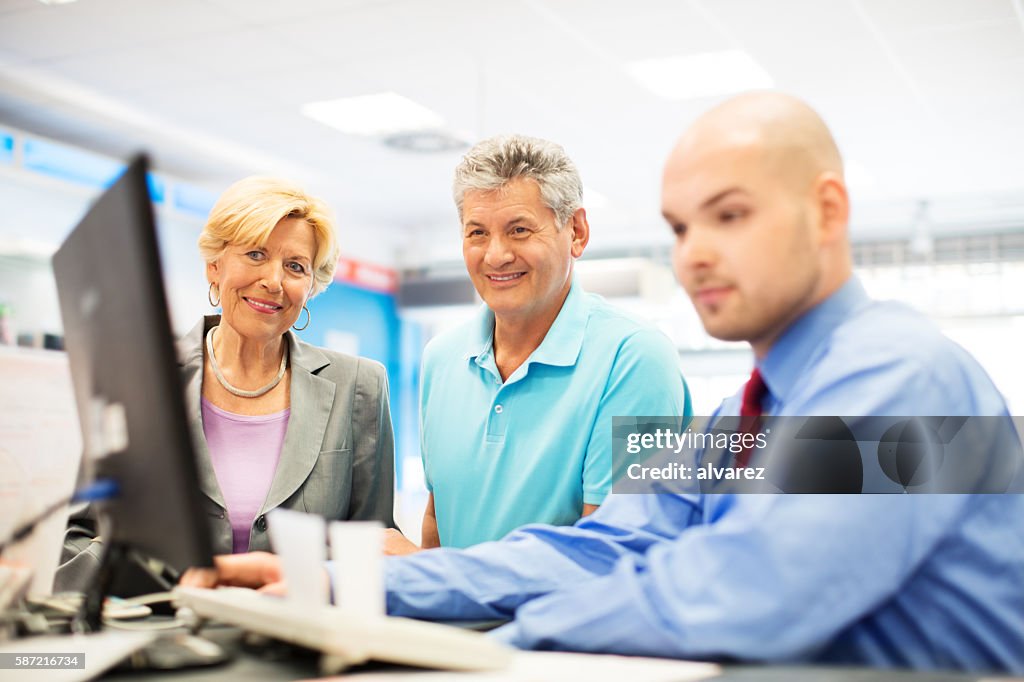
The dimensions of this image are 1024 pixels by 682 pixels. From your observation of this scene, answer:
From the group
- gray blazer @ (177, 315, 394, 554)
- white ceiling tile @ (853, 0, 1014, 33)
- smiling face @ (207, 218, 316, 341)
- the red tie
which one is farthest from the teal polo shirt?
white ceiling tile @ (853, 0, 1014, 33)

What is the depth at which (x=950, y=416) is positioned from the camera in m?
0.90

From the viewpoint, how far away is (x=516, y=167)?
1.77m

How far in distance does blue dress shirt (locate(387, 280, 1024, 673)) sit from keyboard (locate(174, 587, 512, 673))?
154 mm

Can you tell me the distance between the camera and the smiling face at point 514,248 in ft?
5.89

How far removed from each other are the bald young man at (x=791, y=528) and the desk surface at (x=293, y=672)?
1.2 inches

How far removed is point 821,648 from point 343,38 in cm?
453

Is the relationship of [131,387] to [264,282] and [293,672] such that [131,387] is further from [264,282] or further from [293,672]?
[264,282]

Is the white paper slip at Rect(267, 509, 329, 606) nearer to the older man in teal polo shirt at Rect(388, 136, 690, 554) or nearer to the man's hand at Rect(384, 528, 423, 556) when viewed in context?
the man's hand at Rect(384, 528, 423, 556)

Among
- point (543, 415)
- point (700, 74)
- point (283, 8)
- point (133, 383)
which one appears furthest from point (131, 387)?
point (700, 74)

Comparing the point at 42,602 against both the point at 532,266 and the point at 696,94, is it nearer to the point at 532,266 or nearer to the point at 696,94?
the point at 532,266

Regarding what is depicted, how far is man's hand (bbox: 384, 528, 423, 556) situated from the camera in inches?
60.0

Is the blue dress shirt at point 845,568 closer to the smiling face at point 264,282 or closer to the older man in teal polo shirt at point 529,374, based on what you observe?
the older man in teal polo shirt at point 529,374

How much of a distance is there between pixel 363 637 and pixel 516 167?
115 centimetres

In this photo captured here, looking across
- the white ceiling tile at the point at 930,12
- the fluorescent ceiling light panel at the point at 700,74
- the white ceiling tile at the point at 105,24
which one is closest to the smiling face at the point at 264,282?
the white ceiling tile at the point at 105,24
